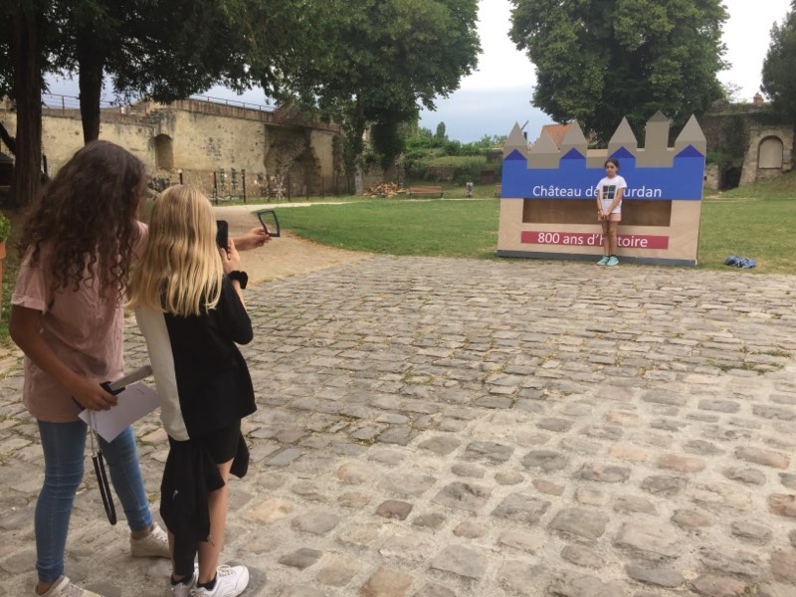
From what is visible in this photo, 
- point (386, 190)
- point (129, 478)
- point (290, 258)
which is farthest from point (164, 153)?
point (129, 478)

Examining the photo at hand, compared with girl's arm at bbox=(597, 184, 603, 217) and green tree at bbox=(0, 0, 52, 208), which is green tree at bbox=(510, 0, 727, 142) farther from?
green tree at bbox=(0, 0, 52, 208)

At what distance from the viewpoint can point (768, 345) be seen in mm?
5996

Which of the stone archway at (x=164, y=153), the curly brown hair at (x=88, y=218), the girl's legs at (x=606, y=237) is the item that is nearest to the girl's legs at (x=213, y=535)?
the curly brown hair at (x=88, y=218)

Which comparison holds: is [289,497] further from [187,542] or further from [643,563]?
[643,563]

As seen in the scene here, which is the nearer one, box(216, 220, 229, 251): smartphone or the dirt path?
box(216, 220, 229, 251): smartphone

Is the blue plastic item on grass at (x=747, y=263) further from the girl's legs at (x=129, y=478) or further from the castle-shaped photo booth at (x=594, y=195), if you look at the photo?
the girl's legs at (x=129, y=478)

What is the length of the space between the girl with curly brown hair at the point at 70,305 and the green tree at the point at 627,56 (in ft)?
131

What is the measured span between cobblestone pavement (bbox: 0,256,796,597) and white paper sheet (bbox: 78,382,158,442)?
2.35 feet

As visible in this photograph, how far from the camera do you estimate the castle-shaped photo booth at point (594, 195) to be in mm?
10836

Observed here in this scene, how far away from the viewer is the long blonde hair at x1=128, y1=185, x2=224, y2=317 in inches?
84.7

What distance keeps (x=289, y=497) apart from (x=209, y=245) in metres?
1.60

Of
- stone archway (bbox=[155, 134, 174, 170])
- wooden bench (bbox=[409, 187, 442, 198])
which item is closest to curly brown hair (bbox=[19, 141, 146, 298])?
stone archway (bbox=[155, 134, 174, 170])

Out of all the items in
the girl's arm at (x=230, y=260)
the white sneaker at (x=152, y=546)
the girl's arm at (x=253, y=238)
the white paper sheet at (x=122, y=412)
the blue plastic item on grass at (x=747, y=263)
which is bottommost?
the white sneaker at (x=152, y=546)

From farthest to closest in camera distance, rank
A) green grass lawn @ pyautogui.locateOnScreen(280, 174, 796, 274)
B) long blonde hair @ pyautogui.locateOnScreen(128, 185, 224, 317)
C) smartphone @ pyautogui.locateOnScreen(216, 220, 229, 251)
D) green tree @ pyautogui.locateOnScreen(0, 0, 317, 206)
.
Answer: green tree @ pyautogui.locateOnScreen(0, 0, 317, 206), green grass lawn @ pyautogui.locateOnScreen(280, 174, 796, 274), smartphone @ pyautogui.locateOnScreen(216, 220, 229, 251), long blonde hair @ pyautogui.locateOnScreen(128, 185, 224, 317)
